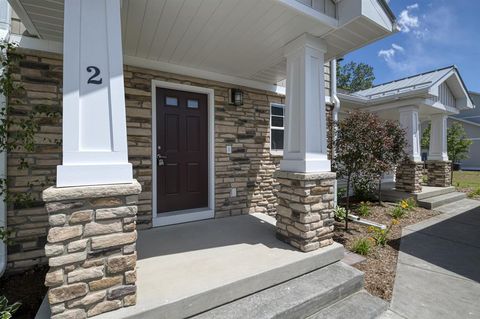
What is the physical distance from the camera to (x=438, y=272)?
3.06 metres

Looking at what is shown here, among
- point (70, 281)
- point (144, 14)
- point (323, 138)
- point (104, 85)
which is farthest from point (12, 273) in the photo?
point (323, 138)

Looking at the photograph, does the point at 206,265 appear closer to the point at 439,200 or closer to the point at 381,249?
the point at 381,249

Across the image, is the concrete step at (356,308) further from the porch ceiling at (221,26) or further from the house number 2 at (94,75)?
the porch ceiling at (221,26)

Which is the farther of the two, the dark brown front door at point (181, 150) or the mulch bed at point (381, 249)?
the dark brown front door at point (181, 150)

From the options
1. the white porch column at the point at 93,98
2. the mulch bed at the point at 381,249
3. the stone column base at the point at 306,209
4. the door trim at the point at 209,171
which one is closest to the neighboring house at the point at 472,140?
the mulch bed at the point at 381,249

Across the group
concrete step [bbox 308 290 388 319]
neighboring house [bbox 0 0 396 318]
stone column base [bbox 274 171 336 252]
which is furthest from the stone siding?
concrete step [bbox 308 290 388 319]

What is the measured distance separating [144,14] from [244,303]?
2.97 meters

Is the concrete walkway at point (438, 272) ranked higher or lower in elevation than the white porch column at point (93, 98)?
lower

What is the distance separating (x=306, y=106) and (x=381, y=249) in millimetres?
2591

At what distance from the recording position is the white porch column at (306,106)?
9.43 feet

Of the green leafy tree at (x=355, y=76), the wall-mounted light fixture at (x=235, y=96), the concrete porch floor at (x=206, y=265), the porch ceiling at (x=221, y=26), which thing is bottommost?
the concrete porch floor at (x=206, y=265)

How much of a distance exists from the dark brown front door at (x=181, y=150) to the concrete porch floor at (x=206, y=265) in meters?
0.54

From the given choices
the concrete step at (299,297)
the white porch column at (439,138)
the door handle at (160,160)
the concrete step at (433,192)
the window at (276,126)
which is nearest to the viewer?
the concrete step at (299,297)

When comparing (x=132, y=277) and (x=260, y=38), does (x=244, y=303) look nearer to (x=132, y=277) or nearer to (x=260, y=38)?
(x=132, y=277)
